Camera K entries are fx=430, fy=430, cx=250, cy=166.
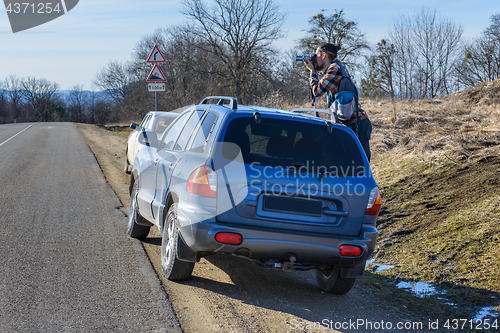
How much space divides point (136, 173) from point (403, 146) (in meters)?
6.43

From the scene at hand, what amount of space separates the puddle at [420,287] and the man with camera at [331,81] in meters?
1.92

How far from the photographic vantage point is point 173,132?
5500 millimetres

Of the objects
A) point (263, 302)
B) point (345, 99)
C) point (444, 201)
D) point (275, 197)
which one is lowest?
point (263, 302)

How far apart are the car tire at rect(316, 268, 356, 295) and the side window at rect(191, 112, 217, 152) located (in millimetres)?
1713

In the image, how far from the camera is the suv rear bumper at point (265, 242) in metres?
3.71

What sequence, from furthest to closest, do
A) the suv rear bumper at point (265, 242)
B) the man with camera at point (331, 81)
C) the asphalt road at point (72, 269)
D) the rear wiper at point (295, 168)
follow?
the man with camera at point (331, 81) < the rear wiper at point (295, 168) < the suv rear bumper at point (265, 242) < the asphalt road at point (72, 269)

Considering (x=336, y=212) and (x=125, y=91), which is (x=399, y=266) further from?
(x=125, y=91)

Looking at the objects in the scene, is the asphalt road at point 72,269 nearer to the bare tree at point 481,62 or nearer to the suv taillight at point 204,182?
the suv taillight at point 204,182

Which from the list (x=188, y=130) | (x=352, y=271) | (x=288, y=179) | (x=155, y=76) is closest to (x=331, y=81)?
(x=188, y=130)

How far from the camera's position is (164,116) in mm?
11367

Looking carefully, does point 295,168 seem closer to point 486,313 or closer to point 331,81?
point 486,313

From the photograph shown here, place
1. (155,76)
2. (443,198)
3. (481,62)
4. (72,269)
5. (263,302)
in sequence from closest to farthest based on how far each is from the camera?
(263,302) < (72,269) < (443,198) < (155,76) < (481,62)

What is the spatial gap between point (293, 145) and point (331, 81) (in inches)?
89.6

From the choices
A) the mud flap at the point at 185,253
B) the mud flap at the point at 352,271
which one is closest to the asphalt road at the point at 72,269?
the mud flap at the point at 185,253
